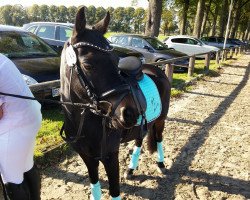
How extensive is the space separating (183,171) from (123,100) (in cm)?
254

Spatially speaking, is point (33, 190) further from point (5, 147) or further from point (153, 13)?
point (153, 13)

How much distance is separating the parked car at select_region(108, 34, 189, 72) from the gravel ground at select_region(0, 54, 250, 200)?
19.3 ft

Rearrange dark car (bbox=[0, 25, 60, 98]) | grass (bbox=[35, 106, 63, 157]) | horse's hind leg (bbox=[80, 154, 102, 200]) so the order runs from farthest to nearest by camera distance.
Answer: dark car (bbox=[0, 25, 60, 98])
grass (bbox=[35, 106, 63, 157])
horse's hind leg (bbox=[80, 154, 102, 200])

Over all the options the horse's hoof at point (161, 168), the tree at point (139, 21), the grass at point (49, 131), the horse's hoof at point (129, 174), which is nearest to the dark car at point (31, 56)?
the grass at point (49, 131)

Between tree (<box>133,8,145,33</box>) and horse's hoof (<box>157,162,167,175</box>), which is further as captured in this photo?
tree (<box>133,8,145,33</box>)

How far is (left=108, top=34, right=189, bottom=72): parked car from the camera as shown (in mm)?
13195

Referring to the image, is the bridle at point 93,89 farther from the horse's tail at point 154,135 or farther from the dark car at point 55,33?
the dark car at point 55,33

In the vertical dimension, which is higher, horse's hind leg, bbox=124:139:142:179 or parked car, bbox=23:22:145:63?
parked car, bbox=23:22:145:63

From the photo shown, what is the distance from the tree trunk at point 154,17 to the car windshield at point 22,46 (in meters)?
8.05

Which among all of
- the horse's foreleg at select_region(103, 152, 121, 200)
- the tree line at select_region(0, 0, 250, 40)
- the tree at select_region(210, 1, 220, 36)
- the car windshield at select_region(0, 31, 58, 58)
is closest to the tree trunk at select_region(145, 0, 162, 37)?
the tree line at select_region(0, 0, 250, 40)

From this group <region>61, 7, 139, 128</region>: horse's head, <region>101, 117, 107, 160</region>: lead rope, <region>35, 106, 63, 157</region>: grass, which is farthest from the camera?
<region>35, 106, 63, 157</region>: grass

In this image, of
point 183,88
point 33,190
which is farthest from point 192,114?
point 33,190

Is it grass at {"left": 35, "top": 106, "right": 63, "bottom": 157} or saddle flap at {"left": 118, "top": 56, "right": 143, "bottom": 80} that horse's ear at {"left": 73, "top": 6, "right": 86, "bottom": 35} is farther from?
grass at {"left": 35, "top": 106, "right": 63, "bottom": 157}

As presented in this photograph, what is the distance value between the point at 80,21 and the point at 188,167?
2.99m
